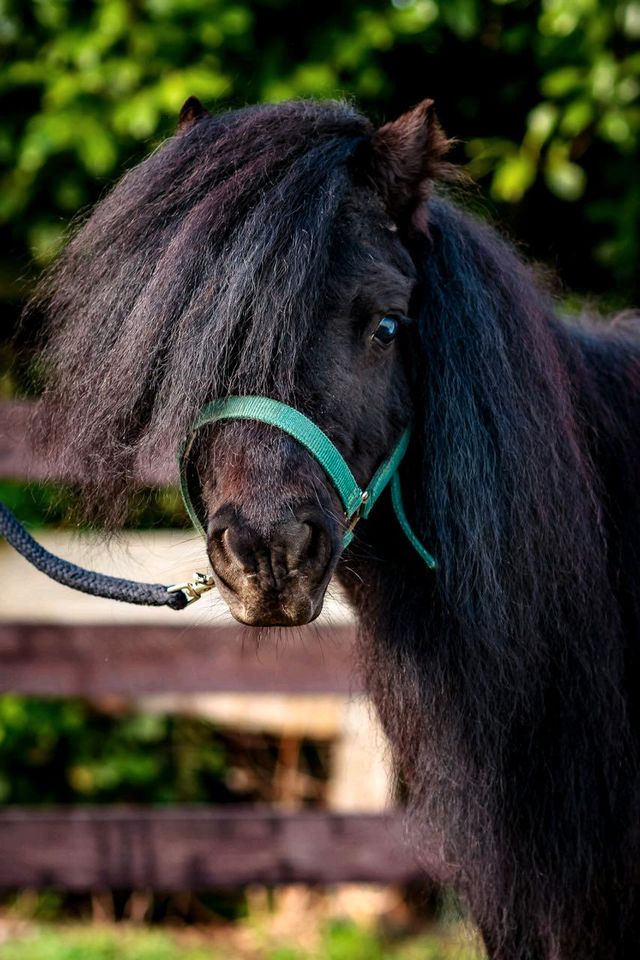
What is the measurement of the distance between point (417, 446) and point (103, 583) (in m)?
0.65

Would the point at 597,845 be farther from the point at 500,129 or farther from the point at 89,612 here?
the point at 500,129

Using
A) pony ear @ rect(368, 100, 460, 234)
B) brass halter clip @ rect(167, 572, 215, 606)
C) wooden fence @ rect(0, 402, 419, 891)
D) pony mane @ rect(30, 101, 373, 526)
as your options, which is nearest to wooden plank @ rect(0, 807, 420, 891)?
wooden fence @ rect(0, 402, 419, 891)

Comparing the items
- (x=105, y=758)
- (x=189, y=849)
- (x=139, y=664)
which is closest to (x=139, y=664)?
(x=139, y=664)

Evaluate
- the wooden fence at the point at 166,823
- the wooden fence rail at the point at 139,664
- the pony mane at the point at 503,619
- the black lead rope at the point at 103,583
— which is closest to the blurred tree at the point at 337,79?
the wooden fence at the point at 166,823

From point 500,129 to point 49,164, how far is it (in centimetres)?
178

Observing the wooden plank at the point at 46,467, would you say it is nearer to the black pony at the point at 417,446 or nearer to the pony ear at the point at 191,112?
the black pony at the point at 417,446

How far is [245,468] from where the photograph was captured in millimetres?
1443

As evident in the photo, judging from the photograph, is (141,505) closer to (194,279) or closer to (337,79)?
(194,279)

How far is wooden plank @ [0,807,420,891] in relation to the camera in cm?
330

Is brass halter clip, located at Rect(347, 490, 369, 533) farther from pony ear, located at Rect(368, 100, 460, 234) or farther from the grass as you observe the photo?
the grass

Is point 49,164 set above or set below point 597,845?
above

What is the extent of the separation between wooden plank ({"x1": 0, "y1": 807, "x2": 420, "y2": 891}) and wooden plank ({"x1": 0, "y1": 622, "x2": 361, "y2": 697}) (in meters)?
0.43

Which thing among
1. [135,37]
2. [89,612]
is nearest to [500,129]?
[135,37]

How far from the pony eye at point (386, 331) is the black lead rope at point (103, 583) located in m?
0.51
